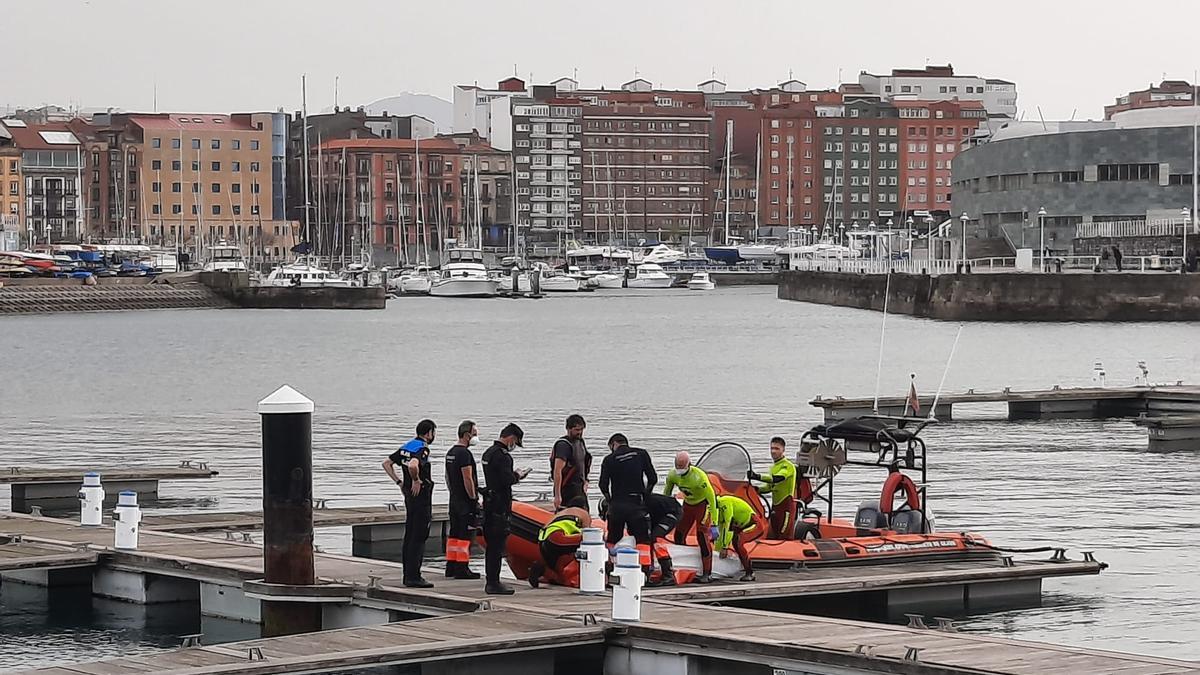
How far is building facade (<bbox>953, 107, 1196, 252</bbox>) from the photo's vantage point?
125062 mm

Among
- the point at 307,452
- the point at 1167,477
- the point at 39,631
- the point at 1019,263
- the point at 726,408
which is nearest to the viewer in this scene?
the point at 307,452

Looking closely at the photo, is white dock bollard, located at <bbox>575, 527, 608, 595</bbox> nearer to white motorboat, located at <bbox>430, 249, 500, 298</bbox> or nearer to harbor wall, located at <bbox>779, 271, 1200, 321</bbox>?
harbor wall, located at <bbox>779, 271, 1200, 321</bbox>

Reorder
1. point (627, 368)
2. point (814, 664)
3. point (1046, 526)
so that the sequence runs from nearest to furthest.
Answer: point (814, 664) → point (1046, 526) → point (627, 368)

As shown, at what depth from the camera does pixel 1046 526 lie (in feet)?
102

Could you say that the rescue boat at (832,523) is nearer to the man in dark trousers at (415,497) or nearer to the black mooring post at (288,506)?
the man in dark trousers at (415,497)

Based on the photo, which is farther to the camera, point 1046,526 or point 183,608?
point 1046,526

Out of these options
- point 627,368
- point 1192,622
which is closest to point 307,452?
point 1192,622

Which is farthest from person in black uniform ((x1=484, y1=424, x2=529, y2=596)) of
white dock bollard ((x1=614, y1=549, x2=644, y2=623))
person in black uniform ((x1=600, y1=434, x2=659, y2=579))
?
white dock bollard ((x1=614, y1=549, x2=644, y2=623))

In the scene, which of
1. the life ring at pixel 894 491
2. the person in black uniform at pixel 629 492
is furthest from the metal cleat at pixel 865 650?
the life ring at pixel 894 491

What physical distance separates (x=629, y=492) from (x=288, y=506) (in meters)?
3.20

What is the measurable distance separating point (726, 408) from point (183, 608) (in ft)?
126

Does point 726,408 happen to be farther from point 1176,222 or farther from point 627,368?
point 1176,222

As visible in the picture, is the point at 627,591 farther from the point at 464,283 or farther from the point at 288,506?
the point at 464,283

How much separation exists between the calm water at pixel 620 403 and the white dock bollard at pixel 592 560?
4102 mm
